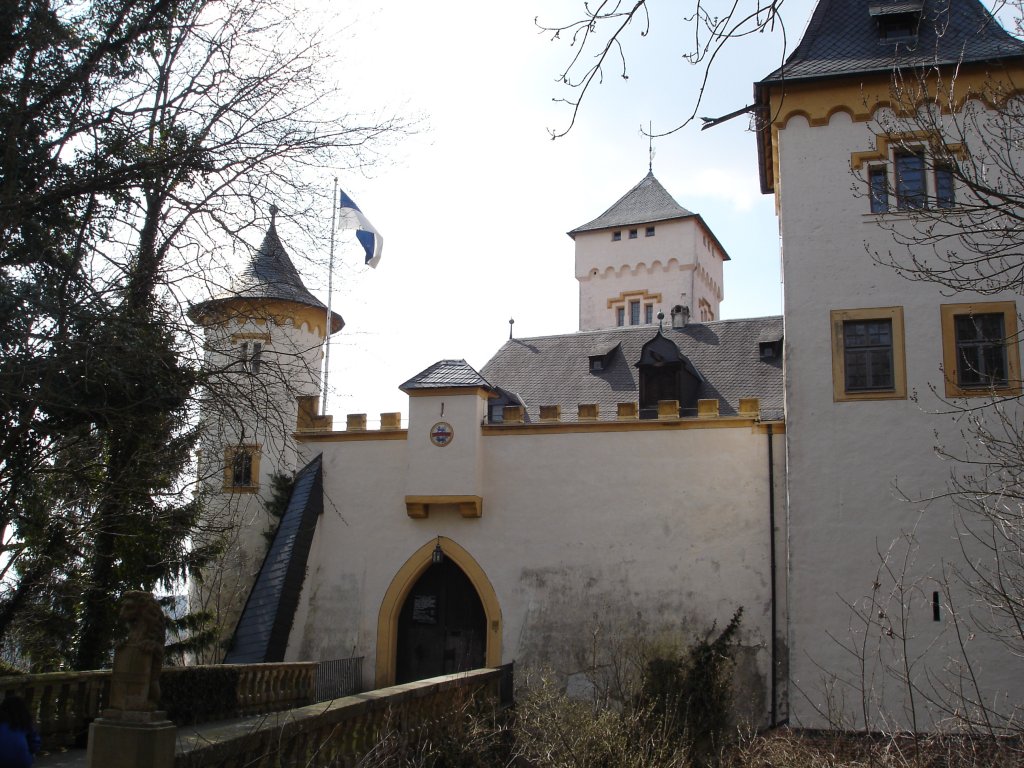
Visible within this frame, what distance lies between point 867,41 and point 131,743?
47.9 feet

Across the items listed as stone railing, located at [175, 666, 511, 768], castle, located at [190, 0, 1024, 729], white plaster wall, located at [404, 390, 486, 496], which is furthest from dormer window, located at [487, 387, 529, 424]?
stone railing, located at [175, 666, 511, 768]

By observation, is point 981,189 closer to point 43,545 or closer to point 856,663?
point 43,545

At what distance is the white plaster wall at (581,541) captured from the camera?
1606 cm

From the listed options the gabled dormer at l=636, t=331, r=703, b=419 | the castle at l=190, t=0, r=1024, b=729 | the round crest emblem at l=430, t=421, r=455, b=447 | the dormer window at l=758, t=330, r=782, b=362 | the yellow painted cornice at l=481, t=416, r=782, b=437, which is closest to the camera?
the castle at l=190, t=0, r=1024, b=729

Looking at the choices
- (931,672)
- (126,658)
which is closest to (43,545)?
(126,658)

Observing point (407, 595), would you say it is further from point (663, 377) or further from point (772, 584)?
point (772, 584)

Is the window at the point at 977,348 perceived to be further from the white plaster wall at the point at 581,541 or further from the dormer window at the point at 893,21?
the dormer window at the point at 893,21

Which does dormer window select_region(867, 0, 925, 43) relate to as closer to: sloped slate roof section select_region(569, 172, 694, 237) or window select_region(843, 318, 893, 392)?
window select_region(843, 318, 893, 392)

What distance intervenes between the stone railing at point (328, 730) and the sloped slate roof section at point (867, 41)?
9744 millimetres

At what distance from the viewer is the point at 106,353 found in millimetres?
6707

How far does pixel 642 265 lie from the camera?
106 feet

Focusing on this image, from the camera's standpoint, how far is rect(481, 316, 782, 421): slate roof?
1862cm

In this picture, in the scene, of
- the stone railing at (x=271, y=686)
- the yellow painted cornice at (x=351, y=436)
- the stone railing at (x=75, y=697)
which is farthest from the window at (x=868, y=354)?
the stone railing at (x=75, y=697)

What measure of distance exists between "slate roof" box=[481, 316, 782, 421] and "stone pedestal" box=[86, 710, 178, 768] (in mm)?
12567
